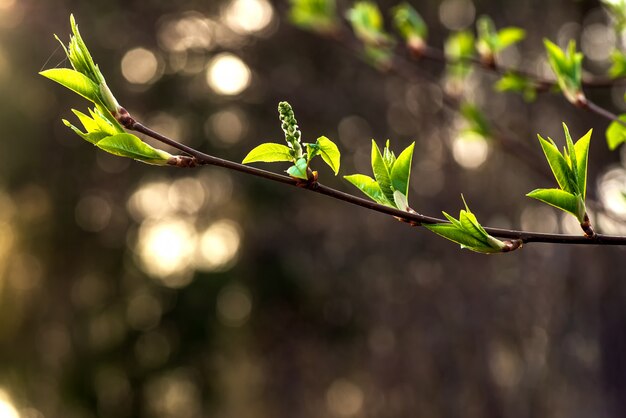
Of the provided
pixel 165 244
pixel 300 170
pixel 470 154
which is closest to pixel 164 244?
pixel 165 244

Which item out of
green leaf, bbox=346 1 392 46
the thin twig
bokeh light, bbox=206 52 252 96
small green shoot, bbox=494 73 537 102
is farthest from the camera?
bokeh light, bbox=206 52 252 96

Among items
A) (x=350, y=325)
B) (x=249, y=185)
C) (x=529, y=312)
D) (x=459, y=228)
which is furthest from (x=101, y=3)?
(x=459, y=228)

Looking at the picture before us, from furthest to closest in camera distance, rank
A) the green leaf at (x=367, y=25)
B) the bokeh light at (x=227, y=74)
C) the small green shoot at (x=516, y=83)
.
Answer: the bokeh light at (x=227, y=74), the green leaf at (x=367, y=25), the small green shoot at (x=516, y=83)

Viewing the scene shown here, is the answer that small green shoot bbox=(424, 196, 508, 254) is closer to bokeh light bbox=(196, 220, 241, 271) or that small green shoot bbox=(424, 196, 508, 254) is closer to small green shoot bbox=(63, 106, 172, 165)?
small green shoot bbox=(63, 106, 172, 165)

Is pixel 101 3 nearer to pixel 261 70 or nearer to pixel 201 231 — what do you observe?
pixel 261 70

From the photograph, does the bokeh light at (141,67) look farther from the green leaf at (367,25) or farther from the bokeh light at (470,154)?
the green leaf at (367,25)

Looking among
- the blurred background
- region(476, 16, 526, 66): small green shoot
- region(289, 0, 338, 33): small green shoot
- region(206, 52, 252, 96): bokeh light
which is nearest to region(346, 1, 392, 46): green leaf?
region(289, 0, 338, 33): small green shoot

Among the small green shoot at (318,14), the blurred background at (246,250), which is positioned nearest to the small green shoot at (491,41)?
the small green shoot at (318,14)
